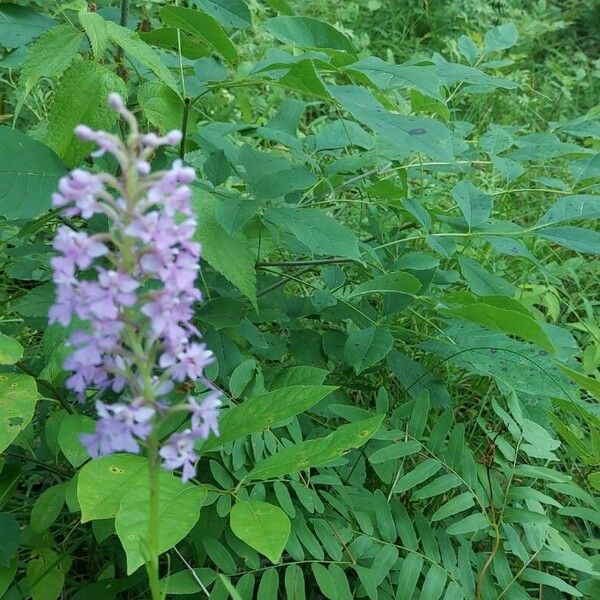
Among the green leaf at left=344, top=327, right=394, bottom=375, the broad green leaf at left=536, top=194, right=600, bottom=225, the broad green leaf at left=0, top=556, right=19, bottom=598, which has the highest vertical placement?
the broad green leaf at left=536, top=194, right=600, bottom=225

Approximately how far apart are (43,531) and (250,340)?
0.55m

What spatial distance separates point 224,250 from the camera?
4.59 feet

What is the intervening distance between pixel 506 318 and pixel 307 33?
2.28 ft

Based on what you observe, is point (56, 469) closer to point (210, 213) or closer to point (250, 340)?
point (250, 340)

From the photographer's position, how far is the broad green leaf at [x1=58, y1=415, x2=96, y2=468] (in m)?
1.30

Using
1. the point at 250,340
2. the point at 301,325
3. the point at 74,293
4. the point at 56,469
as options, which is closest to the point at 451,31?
the point at 301,325

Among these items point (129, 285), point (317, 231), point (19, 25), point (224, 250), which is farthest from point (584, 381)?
point (19, 25)

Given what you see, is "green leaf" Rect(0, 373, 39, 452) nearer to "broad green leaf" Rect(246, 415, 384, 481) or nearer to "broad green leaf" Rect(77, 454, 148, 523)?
"broad green leaf" Rect(77, 454, 148, 523)

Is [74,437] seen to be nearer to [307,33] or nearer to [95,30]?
[95,30]

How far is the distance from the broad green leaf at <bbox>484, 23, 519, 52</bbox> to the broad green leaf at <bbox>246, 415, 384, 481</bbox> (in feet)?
4.38

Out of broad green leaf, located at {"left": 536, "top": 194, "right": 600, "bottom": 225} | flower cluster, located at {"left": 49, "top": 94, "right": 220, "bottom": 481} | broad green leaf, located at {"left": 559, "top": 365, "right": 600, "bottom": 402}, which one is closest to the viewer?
flower cluster, located at {"left": 49, "top": 94, "right": 220, "bottom": 481}

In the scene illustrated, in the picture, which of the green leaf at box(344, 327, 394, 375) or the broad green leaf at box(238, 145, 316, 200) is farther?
the green leaf at box(344, 327, 394, 375)

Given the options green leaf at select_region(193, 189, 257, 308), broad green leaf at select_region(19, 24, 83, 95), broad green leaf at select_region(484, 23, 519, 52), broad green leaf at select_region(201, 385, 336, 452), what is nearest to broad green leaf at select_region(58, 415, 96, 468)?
broad green leaf at select_region(201, 385, 336, 452)

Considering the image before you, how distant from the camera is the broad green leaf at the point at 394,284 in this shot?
158 cm
